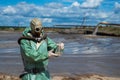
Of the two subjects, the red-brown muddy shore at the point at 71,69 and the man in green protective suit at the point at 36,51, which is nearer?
the man in green protective suit at the point at 36,51

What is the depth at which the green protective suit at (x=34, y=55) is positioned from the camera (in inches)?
208

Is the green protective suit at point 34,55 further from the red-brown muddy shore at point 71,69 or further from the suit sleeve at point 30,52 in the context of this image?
the red-brown muddy shore at point 71,69

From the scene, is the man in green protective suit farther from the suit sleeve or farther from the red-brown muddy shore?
the red-brown muddy shore

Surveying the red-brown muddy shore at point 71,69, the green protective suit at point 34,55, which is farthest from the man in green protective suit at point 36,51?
the red-brown muddy shore at point 71,69

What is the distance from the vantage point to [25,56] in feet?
17.5

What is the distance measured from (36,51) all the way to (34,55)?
11 cm

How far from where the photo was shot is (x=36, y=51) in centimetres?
534

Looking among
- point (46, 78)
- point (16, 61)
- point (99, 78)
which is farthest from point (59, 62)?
point (46, 78)

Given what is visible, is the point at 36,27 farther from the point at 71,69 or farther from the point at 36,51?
the point at 71,69

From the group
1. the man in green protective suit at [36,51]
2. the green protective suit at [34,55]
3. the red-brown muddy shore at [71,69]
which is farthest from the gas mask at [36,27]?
the red-brown muddy shore at [71,69]

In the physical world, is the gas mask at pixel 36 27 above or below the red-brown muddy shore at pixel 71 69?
above

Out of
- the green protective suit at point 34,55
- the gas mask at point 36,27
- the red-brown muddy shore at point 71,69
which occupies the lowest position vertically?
the red-brown muddy shore at point 71,69

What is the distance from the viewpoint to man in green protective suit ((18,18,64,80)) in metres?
5.31

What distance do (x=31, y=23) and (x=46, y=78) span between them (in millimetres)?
812
